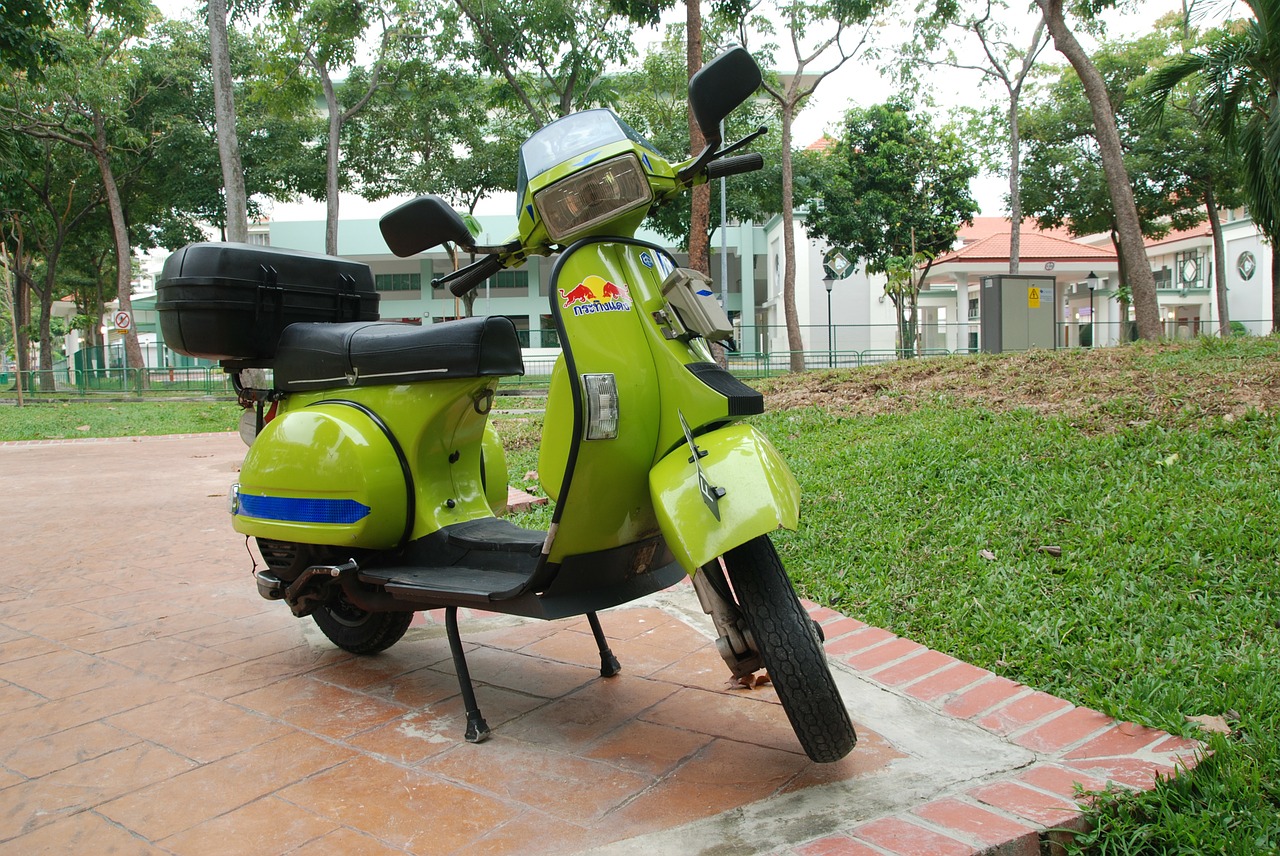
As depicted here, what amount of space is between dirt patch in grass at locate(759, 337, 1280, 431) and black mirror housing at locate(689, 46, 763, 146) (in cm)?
357

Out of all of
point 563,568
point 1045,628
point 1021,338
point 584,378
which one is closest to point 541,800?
point 563,568

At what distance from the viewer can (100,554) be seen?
4.79m

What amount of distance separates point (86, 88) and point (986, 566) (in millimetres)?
23549

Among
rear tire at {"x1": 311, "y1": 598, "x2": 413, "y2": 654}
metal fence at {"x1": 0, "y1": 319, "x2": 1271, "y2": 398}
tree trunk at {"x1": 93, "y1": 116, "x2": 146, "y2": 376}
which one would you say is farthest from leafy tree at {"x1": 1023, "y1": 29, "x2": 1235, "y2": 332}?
tree trunk at {"x1": 93, "y1": 116, "x2": 146, "y2": 376}

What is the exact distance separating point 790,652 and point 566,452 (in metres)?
0.76

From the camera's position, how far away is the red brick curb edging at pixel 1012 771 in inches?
73.7

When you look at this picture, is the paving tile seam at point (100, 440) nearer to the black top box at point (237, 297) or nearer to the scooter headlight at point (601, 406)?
the black top box at point (237, 297)

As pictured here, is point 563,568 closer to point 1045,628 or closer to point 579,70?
point 1045,628

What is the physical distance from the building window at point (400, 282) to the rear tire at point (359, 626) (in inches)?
1444

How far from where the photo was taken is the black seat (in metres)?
2.71

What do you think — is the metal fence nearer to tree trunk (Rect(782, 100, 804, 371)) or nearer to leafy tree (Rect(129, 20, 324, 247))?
tree trunk (Rect(782, 100, 804, 371))

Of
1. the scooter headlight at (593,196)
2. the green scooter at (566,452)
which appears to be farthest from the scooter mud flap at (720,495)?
the scooter headlight at (593,196)

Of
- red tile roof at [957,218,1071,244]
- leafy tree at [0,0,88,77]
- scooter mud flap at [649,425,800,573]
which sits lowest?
scooter mud flap at [649,425,800,573]

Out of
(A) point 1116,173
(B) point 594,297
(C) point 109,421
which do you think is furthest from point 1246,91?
(C) point 109,421
